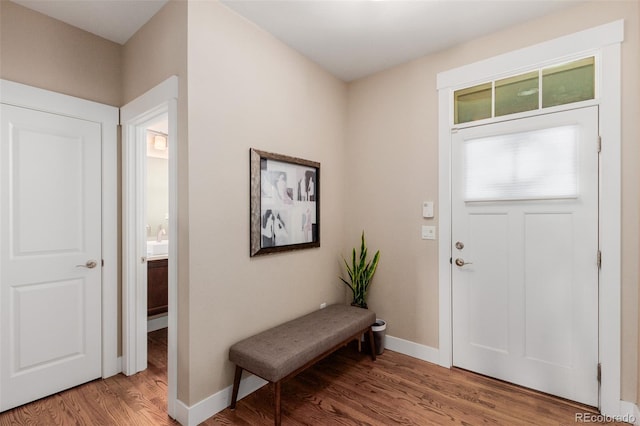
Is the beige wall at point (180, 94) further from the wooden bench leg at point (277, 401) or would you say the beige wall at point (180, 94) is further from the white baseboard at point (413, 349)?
the white baseboard at point (413, 349)

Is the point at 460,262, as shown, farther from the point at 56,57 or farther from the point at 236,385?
the point at 56,57

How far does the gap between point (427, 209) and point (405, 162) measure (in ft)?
1.64

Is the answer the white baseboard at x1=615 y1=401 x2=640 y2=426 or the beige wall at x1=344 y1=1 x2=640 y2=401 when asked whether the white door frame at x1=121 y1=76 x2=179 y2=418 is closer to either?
the beige wall at x1=344 y1=1 x2=640 y2=401

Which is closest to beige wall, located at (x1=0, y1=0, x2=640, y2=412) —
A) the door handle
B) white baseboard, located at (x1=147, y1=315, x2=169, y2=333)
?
the door handle

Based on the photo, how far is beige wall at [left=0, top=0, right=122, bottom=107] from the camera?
2.05 meters

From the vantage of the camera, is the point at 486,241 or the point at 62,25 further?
the point at 486,241

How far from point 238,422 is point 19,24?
3.05 m

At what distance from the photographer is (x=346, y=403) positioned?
6.98 feet

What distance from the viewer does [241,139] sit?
221cm

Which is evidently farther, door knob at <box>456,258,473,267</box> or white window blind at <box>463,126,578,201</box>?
door knob at <box>456,258,473,267</box>

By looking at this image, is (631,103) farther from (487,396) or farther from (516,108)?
(487,396)

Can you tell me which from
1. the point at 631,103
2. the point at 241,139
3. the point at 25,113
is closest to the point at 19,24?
the point at 25,113

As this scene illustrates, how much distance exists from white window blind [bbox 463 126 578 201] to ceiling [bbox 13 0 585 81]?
86cm

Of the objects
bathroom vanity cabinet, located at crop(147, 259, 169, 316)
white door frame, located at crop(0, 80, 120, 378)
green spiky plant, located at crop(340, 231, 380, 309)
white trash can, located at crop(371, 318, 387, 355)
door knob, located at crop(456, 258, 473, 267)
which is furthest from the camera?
bathroom vanity cabinet, located at crop(147, 259, 169, 316)
